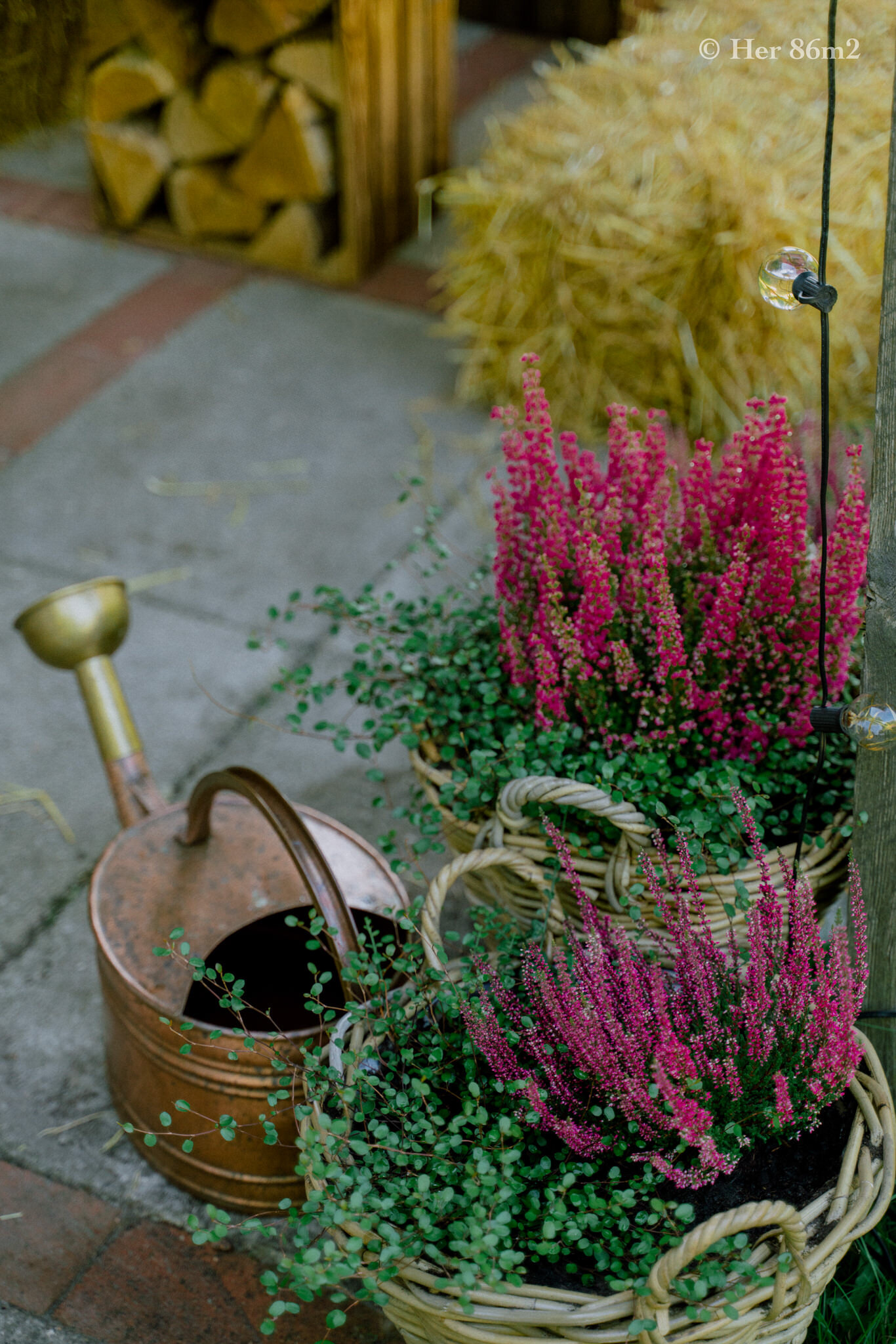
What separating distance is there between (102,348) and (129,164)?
674mm

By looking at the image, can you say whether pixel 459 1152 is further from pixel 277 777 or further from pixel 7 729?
pixel 7 729

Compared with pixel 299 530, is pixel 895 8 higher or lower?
higher

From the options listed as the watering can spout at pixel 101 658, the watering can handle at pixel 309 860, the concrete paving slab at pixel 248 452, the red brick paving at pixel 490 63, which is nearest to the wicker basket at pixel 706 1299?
the watering can handle at pixel 309 860

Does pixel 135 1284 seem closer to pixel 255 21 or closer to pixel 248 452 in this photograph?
pixel 248 452

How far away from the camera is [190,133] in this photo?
355 centimetres

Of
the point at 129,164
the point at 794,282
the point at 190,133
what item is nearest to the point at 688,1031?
the point at 794,282

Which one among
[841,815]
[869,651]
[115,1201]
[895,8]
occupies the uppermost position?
[895,8]

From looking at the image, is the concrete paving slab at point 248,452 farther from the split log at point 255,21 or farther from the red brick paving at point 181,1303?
the red brick paving at point 181,1303

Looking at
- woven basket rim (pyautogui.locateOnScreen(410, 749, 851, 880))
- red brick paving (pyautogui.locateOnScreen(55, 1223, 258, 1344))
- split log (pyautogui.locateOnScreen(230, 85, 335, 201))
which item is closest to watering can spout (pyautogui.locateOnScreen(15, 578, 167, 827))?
woven basket rim (pyautogui.locateOnScreen(410, 749, 851, 880))

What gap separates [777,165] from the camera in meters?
2.86

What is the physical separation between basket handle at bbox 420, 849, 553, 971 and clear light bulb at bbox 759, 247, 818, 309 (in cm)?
61

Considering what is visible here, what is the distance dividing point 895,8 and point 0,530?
2363 millimetres

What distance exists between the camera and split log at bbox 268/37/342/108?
329 cm

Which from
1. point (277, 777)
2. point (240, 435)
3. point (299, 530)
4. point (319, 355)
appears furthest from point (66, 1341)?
point (319, 355)
